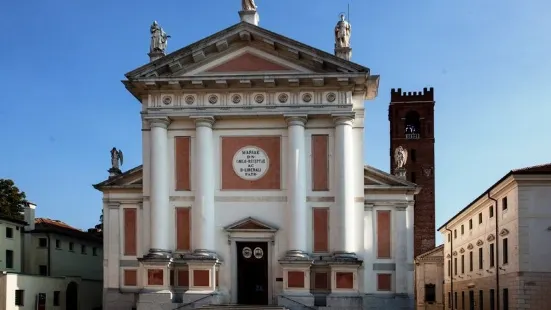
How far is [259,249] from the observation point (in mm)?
30250

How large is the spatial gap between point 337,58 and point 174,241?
1036cm

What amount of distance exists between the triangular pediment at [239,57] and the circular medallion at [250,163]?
3.39 m

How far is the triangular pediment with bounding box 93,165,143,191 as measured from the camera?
103 ft

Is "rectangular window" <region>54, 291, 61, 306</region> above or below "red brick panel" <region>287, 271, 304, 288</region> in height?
below

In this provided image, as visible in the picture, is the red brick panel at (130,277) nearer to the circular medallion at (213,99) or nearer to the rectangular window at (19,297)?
the rectangular window at (19,297)

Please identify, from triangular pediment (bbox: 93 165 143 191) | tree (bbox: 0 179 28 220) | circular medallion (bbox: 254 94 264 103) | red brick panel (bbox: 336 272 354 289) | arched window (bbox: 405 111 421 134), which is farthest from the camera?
arched window (bbox: 405 111 421 134)

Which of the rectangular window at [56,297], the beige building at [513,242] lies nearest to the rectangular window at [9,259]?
the rectangular window at [56,297]

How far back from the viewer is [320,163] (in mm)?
30141

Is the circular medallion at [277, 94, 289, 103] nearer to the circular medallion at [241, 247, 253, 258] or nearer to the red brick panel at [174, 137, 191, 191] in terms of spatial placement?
the red brick panel at [174, 137, 191, 191]

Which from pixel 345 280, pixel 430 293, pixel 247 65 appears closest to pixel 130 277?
pixel 345 280

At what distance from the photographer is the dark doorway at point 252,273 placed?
30.2 meters

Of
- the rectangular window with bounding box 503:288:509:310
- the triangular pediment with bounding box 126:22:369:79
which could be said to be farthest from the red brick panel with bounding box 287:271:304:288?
the rectangular window with bounding box 503:288:509:310

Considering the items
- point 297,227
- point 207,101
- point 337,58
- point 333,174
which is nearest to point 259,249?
point 297,227

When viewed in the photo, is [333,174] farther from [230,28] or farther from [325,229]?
[230,28]
